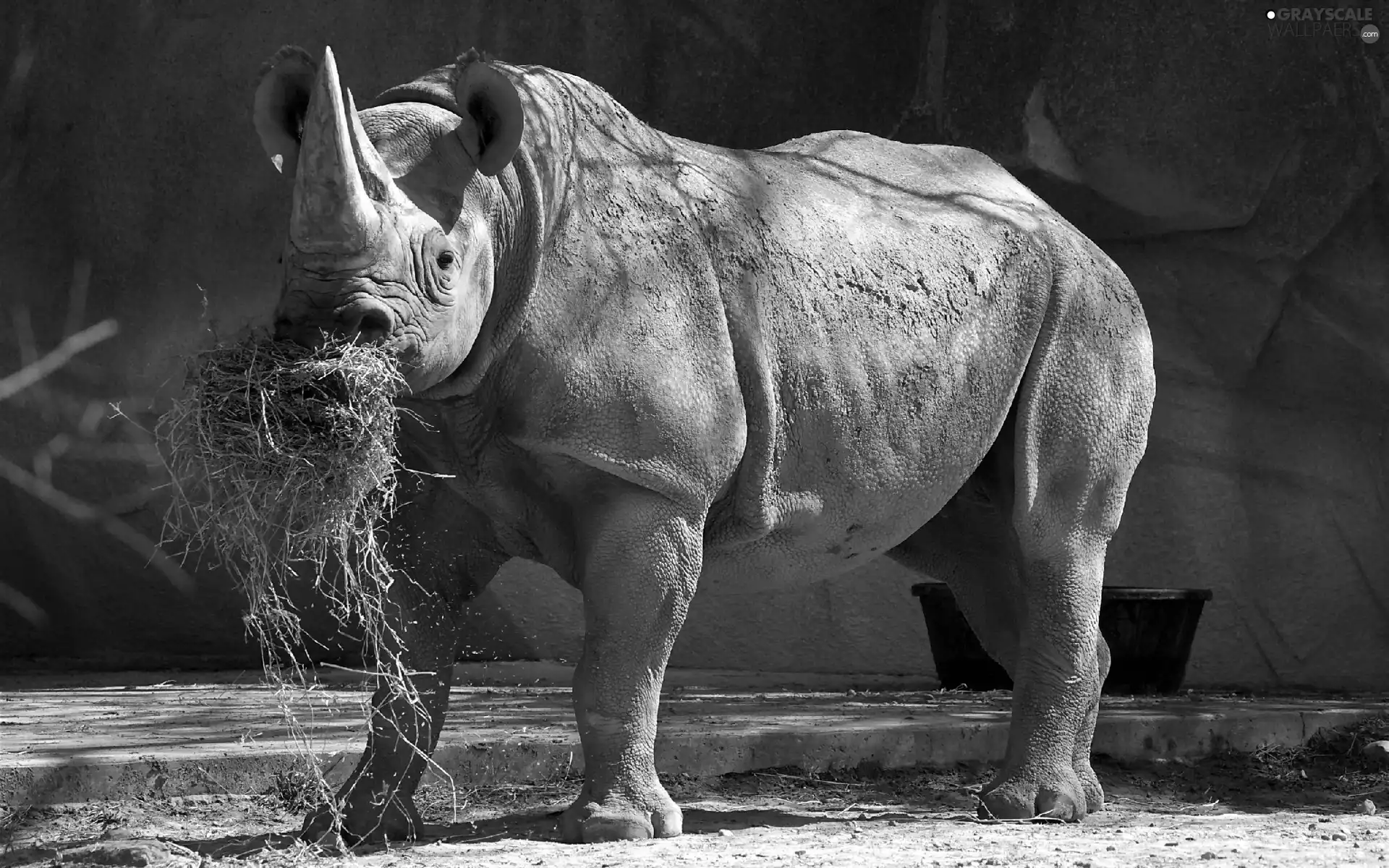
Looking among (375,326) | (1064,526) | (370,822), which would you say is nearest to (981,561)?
(1064,526)

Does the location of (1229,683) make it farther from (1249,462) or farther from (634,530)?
(634,530)

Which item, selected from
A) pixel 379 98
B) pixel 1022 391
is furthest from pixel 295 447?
pixel 1022 391

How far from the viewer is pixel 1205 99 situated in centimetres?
833

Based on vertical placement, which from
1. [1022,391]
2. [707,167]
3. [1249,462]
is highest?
[707,167]

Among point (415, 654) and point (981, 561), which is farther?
point (981, 561)

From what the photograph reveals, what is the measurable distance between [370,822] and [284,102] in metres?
1.70

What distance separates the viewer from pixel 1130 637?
760 cm

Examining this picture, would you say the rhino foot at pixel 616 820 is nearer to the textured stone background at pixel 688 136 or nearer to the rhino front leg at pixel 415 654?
the rhino front leg at pixel 415 654

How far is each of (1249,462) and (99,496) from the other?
5791 mm

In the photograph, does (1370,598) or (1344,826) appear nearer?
(1344,826)

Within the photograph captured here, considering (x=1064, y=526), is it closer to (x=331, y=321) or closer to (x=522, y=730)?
(x=522, y=730)

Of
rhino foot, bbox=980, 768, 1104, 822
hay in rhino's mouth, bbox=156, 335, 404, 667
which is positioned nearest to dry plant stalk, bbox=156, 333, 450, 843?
hay in rhino's mouth, bbox=156, 335, 404, 667

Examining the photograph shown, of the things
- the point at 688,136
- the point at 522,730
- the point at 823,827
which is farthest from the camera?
the point at 688,136

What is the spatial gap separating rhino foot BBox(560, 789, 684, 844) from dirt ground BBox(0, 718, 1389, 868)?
0.05 metres
